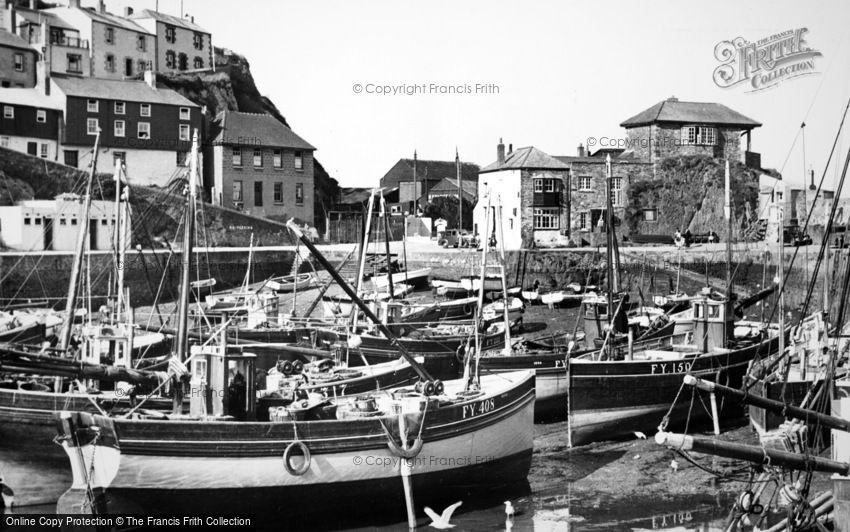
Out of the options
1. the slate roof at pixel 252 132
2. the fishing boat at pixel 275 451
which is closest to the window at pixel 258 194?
the slate roof at pixel 252 132

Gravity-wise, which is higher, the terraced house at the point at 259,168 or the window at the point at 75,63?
the window at the point at 75,63

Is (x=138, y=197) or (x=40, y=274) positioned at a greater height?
(x=138, y=197)

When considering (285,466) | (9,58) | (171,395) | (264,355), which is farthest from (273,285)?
(285,466)

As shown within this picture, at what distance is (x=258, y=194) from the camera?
6162cm

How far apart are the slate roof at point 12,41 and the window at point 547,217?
106 ft

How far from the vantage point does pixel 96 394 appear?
66.2 feet

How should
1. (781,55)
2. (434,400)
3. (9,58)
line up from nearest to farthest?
(434,400) → (781,55) → (9,58)

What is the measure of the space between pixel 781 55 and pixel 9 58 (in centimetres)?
4760

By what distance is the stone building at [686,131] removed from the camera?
5962 centimetres

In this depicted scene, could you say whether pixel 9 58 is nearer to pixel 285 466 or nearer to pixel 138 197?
pixel 138 197

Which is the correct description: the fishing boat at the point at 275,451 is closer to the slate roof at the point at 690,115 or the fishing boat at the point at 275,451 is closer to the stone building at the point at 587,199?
the stone building at the point at 587,199

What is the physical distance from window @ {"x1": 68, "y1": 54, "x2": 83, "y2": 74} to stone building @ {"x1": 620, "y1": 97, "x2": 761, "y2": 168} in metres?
36.0

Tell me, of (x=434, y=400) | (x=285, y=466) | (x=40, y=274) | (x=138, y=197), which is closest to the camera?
(x=285, y=466)

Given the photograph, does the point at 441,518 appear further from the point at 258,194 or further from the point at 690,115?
the point at 690,115
